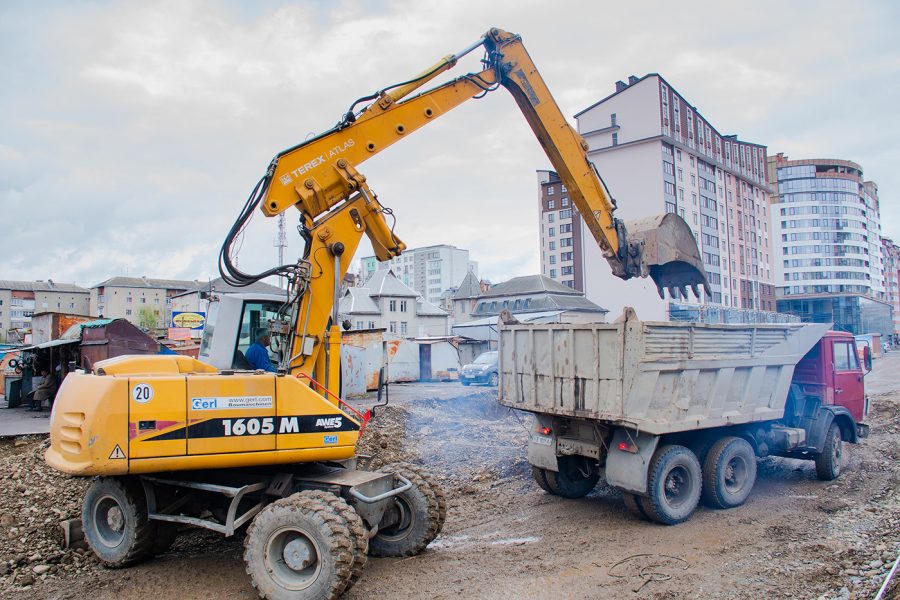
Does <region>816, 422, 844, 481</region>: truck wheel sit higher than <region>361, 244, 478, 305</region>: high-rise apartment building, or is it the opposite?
<region>361, 244, 478, 305</region>: high-rise apartment building

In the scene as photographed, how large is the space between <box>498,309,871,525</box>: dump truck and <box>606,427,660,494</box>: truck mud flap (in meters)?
0.01

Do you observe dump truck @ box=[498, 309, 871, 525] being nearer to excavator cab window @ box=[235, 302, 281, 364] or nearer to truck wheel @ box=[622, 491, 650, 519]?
truck wheel @ box=[622, 491, 650, 519]

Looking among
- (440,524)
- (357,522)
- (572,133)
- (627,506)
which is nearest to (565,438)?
(627,506)

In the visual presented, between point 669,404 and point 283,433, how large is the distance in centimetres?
441

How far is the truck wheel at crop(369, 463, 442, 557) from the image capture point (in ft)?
20.7

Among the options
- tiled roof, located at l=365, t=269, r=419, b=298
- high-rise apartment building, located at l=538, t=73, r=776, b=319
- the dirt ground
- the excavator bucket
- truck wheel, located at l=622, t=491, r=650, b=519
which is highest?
high-rise apartment building, located at l=538, t=73, r=776, b=319

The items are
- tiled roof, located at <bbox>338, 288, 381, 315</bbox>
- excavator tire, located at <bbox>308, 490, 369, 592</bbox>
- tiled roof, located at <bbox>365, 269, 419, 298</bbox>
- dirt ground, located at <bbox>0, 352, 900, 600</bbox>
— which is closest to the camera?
excavator tire, located at <bbox>308, 490, 369, 592</bbox>

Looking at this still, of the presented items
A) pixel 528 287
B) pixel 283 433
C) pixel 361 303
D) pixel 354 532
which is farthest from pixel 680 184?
pixel 354 532

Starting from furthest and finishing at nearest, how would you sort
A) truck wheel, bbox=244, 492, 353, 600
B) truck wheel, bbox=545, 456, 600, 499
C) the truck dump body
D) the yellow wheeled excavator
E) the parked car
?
the parked car → truck wheel, bbox=545, 456, 600, 499 → the truck dump body → the yellow wheeled excavator → truck wheel, bbox=244, 492, 353, 600

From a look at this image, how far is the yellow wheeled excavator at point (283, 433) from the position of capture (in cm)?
541

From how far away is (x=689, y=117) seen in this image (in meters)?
58.0

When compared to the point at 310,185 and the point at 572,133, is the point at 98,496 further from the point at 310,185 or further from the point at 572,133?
the point at 572,133

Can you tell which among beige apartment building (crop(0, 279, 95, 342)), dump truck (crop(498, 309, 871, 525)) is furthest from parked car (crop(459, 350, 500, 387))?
beige apartment building (crop(0, 279, 95, 342))

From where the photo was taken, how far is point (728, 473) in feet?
27.7
